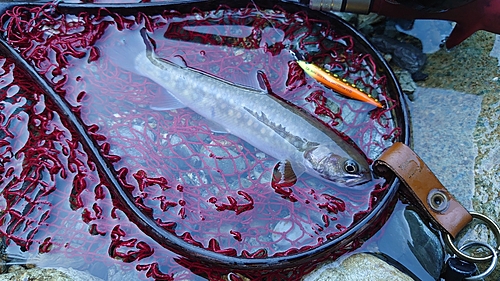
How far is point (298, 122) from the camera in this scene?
8.66ft

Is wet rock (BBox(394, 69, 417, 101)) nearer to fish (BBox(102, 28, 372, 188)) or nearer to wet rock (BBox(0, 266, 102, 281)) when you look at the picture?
fish (BBox(102, 28, 372, 188))

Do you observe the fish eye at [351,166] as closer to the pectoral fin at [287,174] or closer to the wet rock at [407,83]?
the pectoral fin at [287,174]

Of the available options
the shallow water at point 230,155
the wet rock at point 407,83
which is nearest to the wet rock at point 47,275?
the shallow water at point 230,155

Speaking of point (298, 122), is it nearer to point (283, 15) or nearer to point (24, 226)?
point (283, 15)

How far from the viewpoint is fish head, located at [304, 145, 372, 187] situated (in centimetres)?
249

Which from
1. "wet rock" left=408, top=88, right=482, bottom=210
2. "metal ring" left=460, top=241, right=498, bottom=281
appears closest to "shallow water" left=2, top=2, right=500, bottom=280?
"wet rock" left=408, top=88, right=482, bottom=210

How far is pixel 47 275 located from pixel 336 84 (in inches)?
82.0

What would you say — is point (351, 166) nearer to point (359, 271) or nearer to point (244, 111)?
point (359, 271)

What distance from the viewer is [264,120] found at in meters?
2.68

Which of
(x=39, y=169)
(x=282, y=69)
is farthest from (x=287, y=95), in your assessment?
(x=39, y=169)

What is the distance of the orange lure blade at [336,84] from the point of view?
2793mm

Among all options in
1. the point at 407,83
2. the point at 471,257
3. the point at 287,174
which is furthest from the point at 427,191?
the point at 407,83

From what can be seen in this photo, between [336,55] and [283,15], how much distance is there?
48 cm

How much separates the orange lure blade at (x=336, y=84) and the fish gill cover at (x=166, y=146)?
0.20ft
